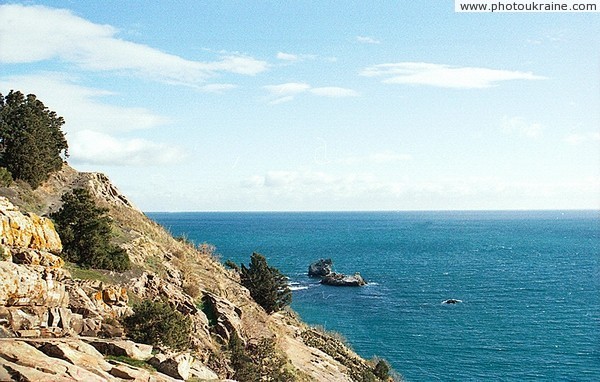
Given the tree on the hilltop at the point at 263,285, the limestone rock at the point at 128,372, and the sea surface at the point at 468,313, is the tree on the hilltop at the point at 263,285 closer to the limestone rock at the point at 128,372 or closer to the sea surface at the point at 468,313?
the sea surface at the point at 468,313

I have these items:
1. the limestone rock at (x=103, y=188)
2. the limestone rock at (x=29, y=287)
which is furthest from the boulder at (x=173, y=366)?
the limestone rock at (x=103, y=188)

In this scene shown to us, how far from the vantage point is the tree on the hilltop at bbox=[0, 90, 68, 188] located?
45.6m

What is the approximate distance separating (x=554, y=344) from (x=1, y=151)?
75.3 metres

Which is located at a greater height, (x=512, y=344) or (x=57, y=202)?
(x=57, y=202)

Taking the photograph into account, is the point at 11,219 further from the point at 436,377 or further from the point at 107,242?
the point at 436,377

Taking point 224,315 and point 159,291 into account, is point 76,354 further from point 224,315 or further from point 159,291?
point 224,315

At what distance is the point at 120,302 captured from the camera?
96.7 ft

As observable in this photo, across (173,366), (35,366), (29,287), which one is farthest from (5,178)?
(35,366)

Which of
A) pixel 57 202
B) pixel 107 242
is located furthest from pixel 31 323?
pixel 57 202

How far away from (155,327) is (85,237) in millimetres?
11355

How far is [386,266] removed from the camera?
14988 cm

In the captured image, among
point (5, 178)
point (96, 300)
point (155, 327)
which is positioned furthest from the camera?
point (5, 178)

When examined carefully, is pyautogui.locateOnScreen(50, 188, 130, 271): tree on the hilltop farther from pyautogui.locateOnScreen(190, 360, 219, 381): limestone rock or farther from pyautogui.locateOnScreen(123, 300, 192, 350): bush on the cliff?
pyautogui.locateOnScreen(190, 360, 219, 381): limestone rock

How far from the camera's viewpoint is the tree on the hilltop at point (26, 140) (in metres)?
45.6
